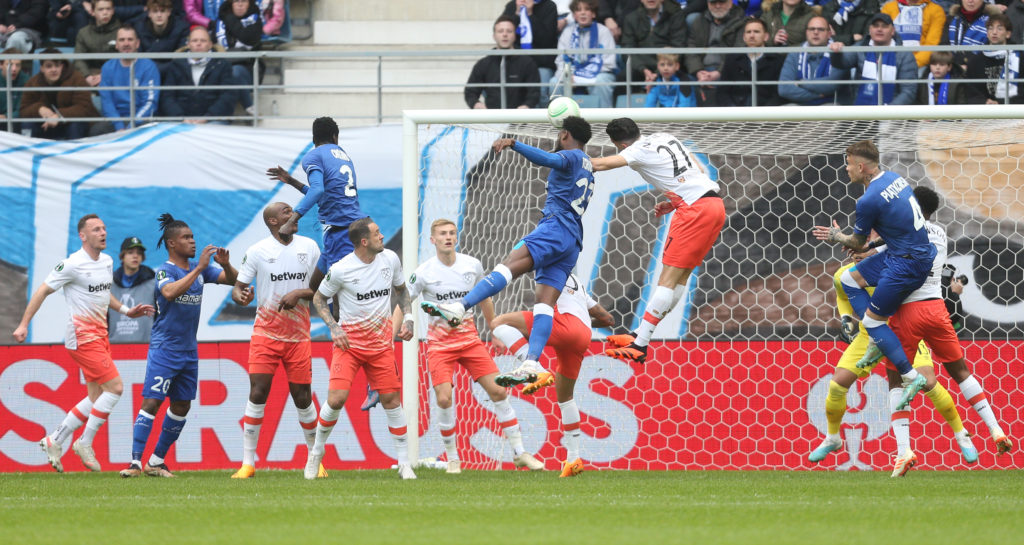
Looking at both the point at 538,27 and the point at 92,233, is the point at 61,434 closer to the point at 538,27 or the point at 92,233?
the point at 92,233

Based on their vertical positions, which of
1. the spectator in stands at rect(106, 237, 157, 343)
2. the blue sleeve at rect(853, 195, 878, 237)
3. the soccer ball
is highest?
the soccer ball

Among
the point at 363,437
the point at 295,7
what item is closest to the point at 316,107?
the point at 295,7

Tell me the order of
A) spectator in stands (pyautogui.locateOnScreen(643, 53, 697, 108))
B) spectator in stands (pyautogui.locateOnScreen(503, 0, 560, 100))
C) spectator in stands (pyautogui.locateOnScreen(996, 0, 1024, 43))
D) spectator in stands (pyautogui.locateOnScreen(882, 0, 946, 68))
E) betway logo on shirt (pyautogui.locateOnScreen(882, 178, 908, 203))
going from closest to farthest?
betway logo on shirt (pyautogui.locateOnScreen(882, 178, 908, 203)) → spectator in stands (pyautogui.locateOnScreen(643, 53, 697, 108)) → spectator in stands (pyautogui.locateOnScreen(996, 0, 1024, 43)) → spectator in stands (pyautogui.locateOnScreen(882, 0, 946, 68)) → spectator in stands (pyautogui.locateOnScreen(503, 0, 560, 100))

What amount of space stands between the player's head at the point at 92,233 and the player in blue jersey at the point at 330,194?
2.21 meters

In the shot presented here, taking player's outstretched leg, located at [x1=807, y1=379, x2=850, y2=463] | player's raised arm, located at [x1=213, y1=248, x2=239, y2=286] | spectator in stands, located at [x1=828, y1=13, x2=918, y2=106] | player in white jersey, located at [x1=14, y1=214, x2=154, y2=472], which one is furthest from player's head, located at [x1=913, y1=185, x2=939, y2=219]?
player in white jersey, located at [x1=14, y1=214, x2=154, y2=472]

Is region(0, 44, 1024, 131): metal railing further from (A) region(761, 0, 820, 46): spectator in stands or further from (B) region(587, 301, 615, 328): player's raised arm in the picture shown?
(B) region(587, 301, 615, 328): player's raised arm

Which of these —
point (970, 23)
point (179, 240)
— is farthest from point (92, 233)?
point (970, 23)

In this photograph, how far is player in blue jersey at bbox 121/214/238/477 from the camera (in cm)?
1075

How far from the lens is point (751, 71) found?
1407 cm

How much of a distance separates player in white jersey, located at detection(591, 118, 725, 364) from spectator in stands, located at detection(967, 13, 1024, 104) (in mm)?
5399

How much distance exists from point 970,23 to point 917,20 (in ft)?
2.12

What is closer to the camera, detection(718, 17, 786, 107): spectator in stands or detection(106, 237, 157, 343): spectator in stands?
detection(106, 237, 157, 343): spectator in stands

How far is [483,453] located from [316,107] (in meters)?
5.80

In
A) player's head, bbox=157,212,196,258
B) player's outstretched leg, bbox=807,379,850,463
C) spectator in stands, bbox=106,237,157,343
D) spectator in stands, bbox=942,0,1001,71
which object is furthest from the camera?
spectator in stands, bbox=942,0,1001,71
